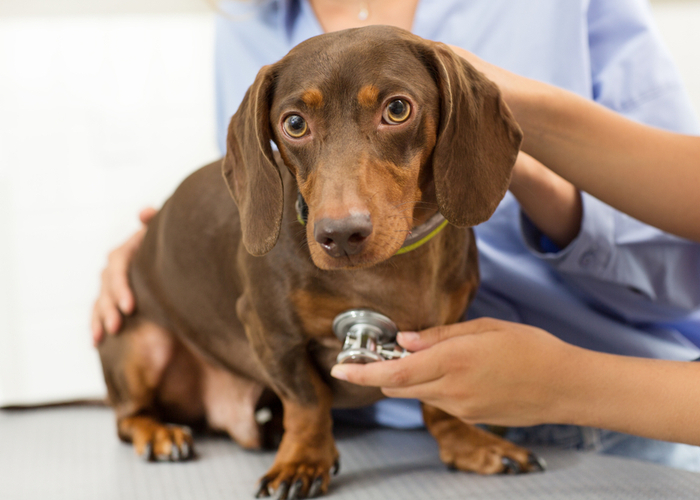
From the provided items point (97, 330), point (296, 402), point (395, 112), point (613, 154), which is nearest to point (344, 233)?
point (395, 112)

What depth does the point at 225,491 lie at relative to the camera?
1.15m

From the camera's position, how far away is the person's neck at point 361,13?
1597 millimetres

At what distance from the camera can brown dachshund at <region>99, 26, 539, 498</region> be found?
36.1 inches

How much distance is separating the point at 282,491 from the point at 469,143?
0.65 m

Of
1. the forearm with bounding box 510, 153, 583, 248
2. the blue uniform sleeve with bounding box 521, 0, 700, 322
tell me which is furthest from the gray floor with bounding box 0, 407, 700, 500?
the forearm with bounding box 510, 153, 583, 248

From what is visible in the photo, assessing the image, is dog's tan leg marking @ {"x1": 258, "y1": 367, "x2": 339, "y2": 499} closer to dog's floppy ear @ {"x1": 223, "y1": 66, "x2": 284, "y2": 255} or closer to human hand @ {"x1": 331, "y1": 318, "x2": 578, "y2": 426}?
human hand @ {"x1": 331, "y1": 318, "x2": 578, "y2": 426}

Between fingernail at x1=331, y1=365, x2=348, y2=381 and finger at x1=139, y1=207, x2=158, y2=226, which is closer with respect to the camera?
fingernail at x1=331, y1=365, x2=348, y2=381

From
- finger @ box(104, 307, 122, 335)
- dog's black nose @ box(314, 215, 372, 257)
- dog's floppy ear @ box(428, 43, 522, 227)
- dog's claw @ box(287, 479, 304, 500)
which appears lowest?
dog's claw @ box(287, 479, 304, 500)

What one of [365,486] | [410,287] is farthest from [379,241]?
[365,486]

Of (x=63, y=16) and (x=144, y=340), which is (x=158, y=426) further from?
(x=63, y=16)

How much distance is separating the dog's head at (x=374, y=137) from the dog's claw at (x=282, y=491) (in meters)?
0.41

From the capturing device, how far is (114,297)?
156 cm

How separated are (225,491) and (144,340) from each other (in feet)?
1.60

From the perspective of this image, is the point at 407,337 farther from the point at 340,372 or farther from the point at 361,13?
the point at 361,13
